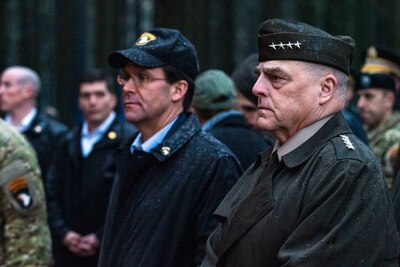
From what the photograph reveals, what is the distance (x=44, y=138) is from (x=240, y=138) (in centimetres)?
313

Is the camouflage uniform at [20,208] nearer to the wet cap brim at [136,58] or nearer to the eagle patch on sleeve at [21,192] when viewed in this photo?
the eagle patch on sleeve at [21,192]

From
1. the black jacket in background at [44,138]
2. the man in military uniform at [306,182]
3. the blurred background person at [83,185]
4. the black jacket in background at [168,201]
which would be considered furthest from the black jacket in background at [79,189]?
the man in military uniform at [306,182]

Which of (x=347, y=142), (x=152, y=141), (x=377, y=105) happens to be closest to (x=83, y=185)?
(x=377, y=105)

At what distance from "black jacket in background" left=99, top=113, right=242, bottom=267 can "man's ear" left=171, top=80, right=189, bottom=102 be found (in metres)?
0.18

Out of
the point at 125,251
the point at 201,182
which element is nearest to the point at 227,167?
the point at 201,182

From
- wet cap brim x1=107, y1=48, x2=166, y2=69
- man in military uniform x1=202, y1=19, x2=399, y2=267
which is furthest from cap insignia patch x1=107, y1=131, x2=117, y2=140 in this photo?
man in military uniform x1=202, y1=19, x2=399, y2=267

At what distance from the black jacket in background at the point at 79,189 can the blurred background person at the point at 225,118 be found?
0.97m

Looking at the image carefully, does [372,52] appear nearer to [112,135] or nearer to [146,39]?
[112,135]

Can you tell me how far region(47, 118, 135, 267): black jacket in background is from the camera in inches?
269

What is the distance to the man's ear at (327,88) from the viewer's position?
132 inches

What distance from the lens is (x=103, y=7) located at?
9094 mm

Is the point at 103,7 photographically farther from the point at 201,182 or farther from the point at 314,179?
the point at 314,179

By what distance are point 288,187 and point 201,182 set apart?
3.45 ft

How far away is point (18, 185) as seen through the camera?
15.9ft
